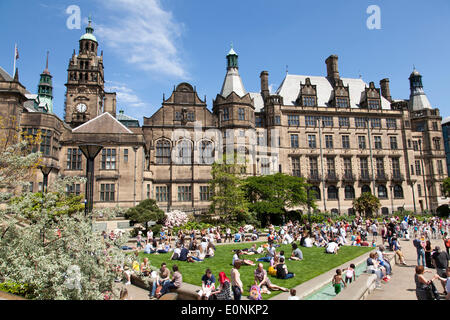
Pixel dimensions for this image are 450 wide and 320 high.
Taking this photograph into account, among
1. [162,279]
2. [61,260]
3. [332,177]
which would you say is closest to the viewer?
[61,260]

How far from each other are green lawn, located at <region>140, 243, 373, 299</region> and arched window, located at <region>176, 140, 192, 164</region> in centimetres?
2167

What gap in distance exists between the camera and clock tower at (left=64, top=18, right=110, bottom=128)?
5156 cm

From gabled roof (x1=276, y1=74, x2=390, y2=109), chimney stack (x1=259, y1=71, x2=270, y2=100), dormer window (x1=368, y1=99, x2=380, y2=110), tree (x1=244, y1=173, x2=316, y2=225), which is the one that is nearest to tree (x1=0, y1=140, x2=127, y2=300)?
tree (x1=244, y1=173, x2=316, y2=225)

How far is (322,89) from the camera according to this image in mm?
55344

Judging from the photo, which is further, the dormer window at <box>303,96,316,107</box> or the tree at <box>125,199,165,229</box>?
the dormer window at <box>303,96,316,107</box>

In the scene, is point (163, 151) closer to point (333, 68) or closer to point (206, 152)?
point (206, 152)

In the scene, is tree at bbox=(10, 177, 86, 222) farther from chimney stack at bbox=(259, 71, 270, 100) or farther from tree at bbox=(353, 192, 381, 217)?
chimney stack at bbox=(259, 71, 270, 100)

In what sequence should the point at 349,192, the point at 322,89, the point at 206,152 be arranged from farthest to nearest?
1. the point at 322,89
2. the point at 349,192
3. the point at 206,152

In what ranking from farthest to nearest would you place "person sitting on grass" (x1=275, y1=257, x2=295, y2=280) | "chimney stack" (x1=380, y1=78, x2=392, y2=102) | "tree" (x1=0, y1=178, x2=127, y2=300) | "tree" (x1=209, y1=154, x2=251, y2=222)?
"chimney stack" (x1=380, y1=78, x2=392, y2=102) → "tree" (x1=209, y1=154, x2=251, y2=222) → "person sitting on grass" (x1=275, y1=257, x2=295, y2=280) → "tree" (x1=0, y1=178, x2=127, y2=300)

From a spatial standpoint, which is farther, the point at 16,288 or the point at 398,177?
the point at 398,177

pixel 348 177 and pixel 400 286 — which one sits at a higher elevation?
pixel 348 177

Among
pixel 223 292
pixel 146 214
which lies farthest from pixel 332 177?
pixel 223 292

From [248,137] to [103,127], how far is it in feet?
66.5

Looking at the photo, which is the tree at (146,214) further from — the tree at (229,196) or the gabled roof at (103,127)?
the gabled roof at (103,127)
